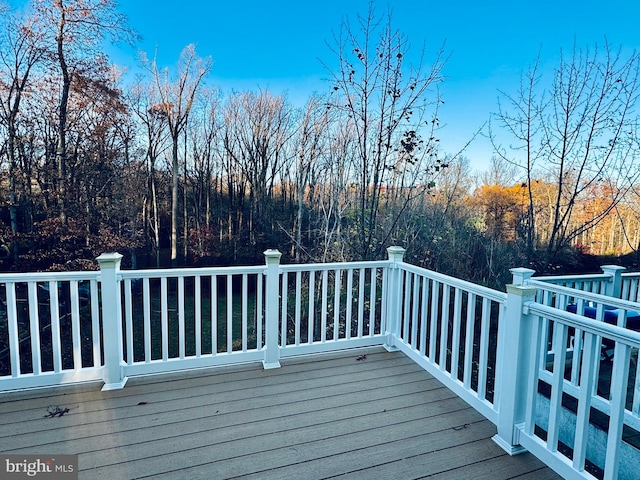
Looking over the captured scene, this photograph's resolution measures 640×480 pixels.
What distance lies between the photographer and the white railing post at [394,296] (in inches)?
129

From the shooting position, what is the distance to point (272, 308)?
116 inches

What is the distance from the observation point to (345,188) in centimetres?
719

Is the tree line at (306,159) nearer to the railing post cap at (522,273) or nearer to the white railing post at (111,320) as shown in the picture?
the railing post cap at (522,273)

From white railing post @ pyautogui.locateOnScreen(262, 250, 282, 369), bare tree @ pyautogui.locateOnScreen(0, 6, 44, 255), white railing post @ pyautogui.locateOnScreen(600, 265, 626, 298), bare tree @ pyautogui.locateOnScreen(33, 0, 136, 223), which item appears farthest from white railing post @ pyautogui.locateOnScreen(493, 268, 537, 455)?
bare tree @ pyautogui.locateOnScreen(0, 6, 44, 255)

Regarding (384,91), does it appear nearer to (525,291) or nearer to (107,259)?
(525,291)

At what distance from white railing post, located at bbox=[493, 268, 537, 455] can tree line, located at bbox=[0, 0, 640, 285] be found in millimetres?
3016

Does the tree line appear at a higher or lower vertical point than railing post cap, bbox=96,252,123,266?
higher

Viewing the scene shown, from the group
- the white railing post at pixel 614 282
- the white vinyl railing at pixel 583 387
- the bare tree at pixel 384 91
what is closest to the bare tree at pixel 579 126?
the bare tree at pixel 384 91

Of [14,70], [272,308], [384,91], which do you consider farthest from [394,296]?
[14,70]

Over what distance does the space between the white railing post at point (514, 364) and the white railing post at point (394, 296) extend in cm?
131

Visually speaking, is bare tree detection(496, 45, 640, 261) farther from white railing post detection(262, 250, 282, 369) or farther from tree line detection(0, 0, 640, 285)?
white railing post detection(262, 250, 282, 369)

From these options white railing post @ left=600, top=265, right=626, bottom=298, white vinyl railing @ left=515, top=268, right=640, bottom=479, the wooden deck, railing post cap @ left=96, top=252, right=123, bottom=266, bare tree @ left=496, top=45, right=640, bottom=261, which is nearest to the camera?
white vinyl railing @ left=515, top=268, right=640, bottom=479

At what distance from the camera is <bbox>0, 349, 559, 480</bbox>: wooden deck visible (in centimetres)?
179

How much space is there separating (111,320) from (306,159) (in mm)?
9040
